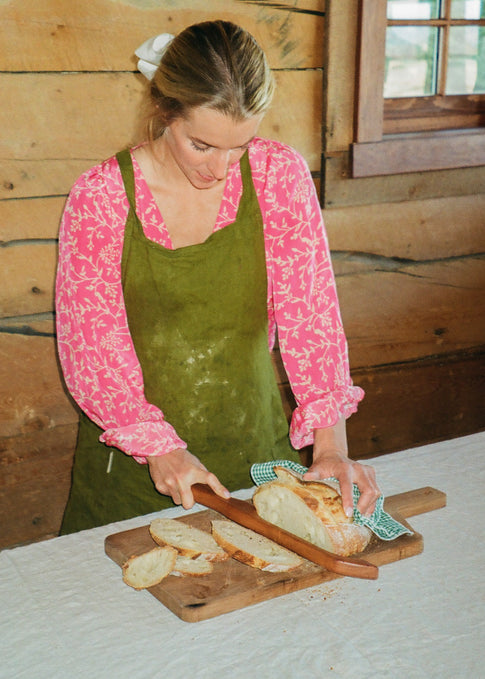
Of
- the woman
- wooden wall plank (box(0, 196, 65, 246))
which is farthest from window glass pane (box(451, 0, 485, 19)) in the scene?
wooden wall plank (box(0, 196, 65, 246))

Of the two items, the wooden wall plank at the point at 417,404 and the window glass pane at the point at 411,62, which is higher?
the window glass pane at the point at 411,62

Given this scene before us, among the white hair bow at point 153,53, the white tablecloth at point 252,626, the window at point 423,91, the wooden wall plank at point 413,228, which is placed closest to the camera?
the white tablecloth at point 252,626

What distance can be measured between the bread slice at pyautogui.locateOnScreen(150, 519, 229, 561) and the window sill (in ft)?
4.47

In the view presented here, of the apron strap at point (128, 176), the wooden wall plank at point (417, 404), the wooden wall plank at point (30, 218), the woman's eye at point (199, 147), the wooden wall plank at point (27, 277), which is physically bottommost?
the wooden wall plank at point (417, 404)

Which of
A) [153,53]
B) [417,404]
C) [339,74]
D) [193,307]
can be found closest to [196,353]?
[193,307]

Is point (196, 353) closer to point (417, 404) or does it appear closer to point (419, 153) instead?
point (419, 153)

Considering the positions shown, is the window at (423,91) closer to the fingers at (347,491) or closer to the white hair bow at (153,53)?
the white hair bow at (153,53)

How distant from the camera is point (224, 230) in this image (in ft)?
5.31

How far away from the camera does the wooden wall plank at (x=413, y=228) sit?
8.05ft

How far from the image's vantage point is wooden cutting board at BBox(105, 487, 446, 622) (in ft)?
3.64

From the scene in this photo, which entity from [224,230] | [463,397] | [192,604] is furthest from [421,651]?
[463,397]

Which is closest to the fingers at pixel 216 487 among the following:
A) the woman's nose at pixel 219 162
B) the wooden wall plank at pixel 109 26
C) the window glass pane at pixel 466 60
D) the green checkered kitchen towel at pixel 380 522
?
the green checkered kitchen towel at pixel 380 522

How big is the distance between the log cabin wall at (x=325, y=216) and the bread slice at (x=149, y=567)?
0.84m

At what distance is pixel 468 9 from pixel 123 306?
5.67ft
